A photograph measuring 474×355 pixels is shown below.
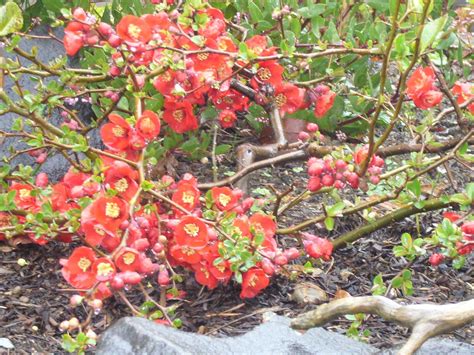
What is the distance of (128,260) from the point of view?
1460 mm

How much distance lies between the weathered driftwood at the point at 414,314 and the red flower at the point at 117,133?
0.57m

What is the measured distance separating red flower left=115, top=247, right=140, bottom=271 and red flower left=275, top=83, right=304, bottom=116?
2.39ft

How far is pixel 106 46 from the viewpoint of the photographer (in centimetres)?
167

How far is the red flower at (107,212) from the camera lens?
1496 mm

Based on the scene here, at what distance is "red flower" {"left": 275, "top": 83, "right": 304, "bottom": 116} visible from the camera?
202cm

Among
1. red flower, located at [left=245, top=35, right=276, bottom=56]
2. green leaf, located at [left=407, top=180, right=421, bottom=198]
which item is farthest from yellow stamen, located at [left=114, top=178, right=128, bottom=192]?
green leaf, located at [left=407, top=180, right=421, bottom=198]

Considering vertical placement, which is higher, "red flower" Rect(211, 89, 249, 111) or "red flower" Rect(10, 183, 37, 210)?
"red flower" Rect(211, 89, 249, 111)

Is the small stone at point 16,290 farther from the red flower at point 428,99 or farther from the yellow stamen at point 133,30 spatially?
the red flower at point 428,99

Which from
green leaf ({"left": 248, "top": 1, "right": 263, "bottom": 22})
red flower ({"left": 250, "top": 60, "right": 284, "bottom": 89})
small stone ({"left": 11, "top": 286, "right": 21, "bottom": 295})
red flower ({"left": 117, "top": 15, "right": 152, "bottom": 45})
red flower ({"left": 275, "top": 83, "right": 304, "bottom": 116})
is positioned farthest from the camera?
green leaf ({"left": 248, "top": 1, "right": 263, "bottom": 22})

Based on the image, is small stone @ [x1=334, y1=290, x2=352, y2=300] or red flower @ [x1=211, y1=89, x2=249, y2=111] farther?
red flower @ [x1=211, y1=89, x2=249, y2=111]

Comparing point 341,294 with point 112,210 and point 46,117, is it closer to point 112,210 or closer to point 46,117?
point 112,210

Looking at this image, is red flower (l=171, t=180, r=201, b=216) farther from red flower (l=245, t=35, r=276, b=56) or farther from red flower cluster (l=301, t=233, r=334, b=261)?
red flower (l=245, t=35, r=276, b=56)

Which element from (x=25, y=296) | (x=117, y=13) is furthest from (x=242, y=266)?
(x=117, y=13)

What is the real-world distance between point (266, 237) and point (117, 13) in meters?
1.22
